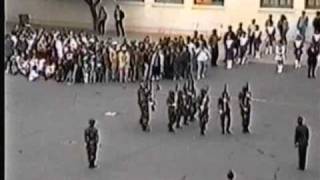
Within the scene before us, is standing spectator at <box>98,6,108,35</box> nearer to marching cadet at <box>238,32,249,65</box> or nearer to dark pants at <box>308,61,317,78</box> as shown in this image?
marching cadet at <box>238,32,249,65</box>

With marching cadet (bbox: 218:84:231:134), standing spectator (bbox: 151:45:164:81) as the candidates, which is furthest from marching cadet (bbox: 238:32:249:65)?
marching cadet (bbox: 218:84:231:134)

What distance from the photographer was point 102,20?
23.8 ft

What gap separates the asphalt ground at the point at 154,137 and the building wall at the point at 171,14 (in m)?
1.40

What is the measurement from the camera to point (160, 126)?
422 cm

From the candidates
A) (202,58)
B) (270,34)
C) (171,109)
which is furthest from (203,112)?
(270,34)

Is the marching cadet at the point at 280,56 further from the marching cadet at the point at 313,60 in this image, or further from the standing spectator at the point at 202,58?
the standing spectator at the point at 202,58

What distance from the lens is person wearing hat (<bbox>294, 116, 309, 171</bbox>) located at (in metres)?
3.19

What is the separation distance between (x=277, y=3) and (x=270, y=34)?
68 cm

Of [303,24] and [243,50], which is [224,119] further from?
[303,24]

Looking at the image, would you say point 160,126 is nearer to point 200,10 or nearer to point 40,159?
point 40,159

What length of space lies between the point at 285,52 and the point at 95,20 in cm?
195

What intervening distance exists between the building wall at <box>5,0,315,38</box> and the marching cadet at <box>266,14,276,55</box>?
0.64 feet

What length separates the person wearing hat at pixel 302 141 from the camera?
319 centimetres
